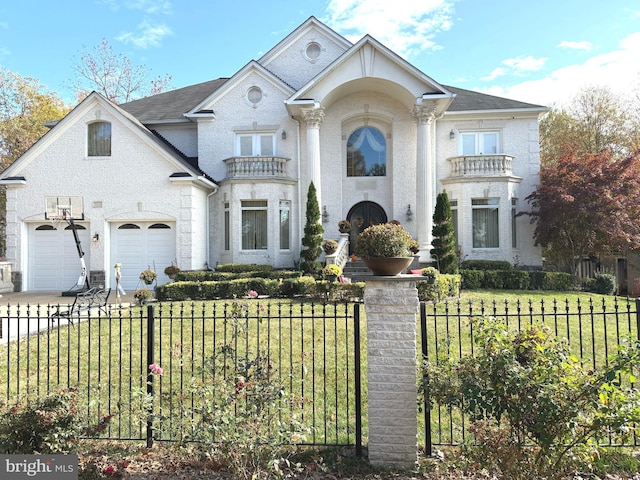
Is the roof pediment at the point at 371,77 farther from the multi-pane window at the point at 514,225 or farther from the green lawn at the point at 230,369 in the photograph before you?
the green lawn at the point at 230,369

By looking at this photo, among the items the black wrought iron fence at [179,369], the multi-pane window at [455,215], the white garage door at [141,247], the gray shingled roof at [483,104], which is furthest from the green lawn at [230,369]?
the gray shingled roof at [483,104]

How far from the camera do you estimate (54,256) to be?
53.7 feet

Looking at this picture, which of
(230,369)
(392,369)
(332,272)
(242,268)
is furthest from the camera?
(242,268)

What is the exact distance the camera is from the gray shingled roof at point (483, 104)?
58.6 feet

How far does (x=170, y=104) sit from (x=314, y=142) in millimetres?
8609

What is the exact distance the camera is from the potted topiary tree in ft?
13.8

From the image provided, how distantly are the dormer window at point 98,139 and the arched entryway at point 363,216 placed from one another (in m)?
10.5

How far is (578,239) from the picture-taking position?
1625 centimetres

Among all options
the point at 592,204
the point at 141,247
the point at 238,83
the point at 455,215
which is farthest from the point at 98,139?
the point at 592,204

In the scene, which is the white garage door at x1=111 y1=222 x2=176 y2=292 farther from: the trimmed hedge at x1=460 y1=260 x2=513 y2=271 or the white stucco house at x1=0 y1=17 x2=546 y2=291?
the trimmed hedge at x1=460 y1=260 x2=513 y2=271

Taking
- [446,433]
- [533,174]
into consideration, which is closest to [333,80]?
[533,174]

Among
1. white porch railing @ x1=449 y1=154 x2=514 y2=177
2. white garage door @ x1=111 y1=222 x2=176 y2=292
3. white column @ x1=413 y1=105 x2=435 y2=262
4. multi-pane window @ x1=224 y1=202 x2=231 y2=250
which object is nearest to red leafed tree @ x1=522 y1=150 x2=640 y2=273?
white porch railing @ x1=449 y1=154 x2=514 y2=177

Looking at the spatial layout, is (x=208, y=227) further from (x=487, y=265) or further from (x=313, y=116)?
(x=487, y=265)

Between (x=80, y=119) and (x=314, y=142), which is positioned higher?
(x=80, y=119)
